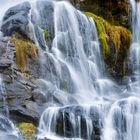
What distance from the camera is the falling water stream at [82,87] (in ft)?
53.4

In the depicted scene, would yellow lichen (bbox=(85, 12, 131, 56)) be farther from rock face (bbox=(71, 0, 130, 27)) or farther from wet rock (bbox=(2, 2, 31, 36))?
wet rock (bbox=(2, 2, 31, 36))

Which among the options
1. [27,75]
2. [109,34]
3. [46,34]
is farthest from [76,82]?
[109,34]

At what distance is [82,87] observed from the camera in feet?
63.4

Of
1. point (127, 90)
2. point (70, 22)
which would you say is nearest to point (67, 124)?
point (127, 90)

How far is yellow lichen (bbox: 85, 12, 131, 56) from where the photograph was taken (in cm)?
2137

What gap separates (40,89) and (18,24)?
287cm

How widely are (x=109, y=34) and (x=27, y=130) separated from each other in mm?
7259

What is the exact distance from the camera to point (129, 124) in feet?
54.7

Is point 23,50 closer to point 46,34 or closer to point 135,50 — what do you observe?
point 46,34

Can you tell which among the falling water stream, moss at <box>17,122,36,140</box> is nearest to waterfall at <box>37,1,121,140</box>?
the falling water stream

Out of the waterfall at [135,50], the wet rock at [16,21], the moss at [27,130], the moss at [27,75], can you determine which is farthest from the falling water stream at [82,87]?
the moss at [27,75]

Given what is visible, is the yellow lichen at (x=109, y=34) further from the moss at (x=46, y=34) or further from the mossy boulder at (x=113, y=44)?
the moss at (x=46, y=34)

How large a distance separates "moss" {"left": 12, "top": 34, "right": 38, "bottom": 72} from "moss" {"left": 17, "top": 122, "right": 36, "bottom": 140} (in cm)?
216

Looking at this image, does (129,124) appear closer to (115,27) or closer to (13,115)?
(13,115)
